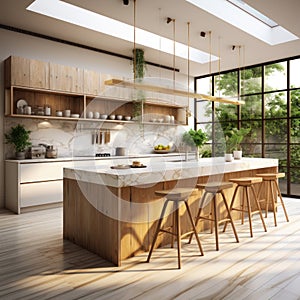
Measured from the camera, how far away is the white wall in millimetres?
5246

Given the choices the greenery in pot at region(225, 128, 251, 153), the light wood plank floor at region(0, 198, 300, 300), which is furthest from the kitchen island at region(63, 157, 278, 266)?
the greenery in pot at region(225, 128, 251, 153)

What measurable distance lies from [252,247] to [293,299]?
3.88 feet

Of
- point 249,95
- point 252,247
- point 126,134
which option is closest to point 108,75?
point 126,134

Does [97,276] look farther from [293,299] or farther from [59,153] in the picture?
[59,153]

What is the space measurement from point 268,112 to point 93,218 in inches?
204

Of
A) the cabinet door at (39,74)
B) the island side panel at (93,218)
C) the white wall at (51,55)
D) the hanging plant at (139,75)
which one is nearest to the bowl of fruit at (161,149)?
the hanging plant at (139,75)

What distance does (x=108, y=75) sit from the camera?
6.30 m

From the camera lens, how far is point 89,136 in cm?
640

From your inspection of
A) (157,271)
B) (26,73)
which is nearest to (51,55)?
(26,73)

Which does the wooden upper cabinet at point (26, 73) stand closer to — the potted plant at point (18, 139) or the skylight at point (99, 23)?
the potted plant at point (18, 139)

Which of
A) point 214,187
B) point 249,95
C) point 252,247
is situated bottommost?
point 252,247

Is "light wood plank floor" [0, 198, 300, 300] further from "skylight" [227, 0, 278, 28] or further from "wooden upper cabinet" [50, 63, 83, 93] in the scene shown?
"skylight" [227, 0, 278, 28]

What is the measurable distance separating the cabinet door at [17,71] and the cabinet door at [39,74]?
0.22 ft

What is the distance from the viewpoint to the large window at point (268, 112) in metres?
6.59
